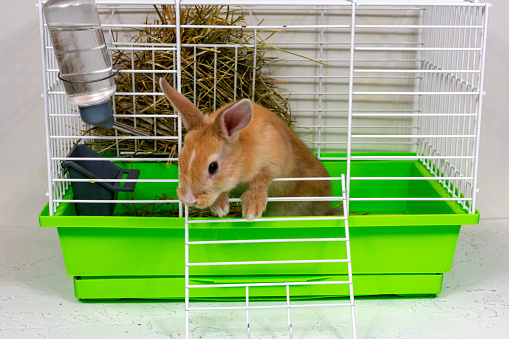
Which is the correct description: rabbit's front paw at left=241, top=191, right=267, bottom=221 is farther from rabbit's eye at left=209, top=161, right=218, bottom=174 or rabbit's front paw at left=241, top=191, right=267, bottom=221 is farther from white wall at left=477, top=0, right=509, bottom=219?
white wall at left=477, top=0, right=509, bottom=219

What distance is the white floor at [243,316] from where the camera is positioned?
2.44m

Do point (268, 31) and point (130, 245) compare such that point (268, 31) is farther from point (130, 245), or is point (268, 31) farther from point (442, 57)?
point (130, 245)

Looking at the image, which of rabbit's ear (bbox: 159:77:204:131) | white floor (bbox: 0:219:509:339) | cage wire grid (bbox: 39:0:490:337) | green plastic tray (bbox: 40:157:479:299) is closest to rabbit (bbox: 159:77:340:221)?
rabbit's ear (bbox: 159:77:204:131)

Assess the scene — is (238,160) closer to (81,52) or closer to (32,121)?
(81,52)

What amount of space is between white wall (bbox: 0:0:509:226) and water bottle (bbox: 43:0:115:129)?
3.79ft

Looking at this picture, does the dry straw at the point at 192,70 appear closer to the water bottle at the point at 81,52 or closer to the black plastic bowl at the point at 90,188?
the black plastic bowl at the point at 90,188

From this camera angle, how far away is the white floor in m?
2.44

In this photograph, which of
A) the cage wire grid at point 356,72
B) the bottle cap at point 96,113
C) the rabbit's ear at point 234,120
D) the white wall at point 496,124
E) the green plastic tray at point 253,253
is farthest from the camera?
the white wall at point 496,124

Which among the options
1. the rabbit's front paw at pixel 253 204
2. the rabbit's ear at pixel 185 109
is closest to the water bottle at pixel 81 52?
the rabbit's ear at pixel 185 109

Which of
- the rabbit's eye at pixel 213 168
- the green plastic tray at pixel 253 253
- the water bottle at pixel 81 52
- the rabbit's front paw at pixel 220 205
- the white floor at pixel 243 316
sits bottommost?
the white floor at pixel 243 316

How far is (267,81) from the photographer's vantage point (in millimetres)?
3402

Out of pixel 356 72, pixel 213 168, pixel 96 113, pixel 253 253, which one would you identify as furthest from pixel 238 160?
pixel 356 72

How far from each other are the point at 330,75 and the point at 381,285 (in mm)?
1328

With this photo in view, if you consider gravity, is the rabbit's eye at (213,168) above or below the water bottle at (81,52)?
below
